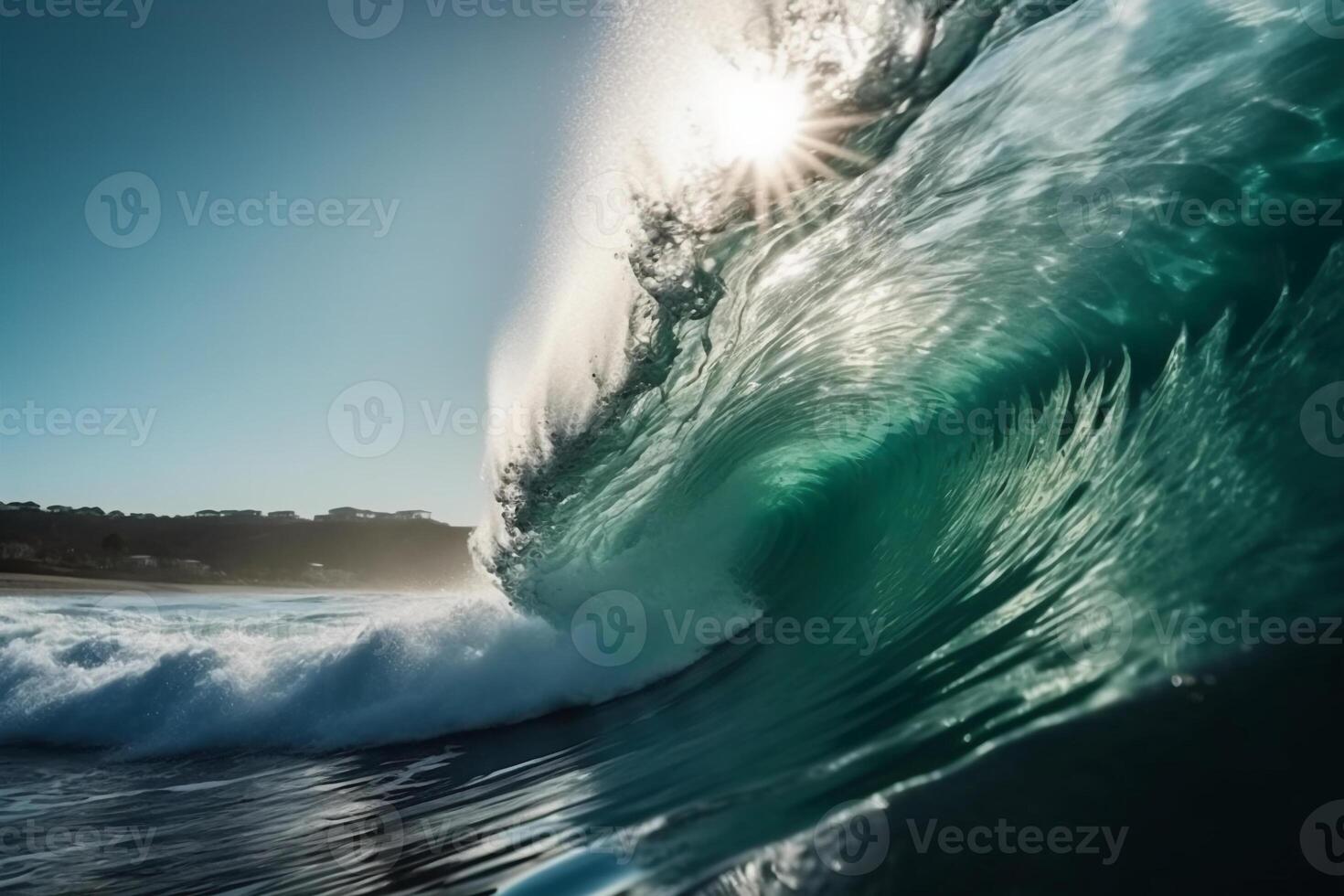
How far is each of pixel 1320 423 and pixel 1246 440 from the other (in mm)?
217

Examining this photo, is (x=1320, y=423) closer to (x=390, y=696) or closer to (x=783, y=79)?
(x=783, y=79)
